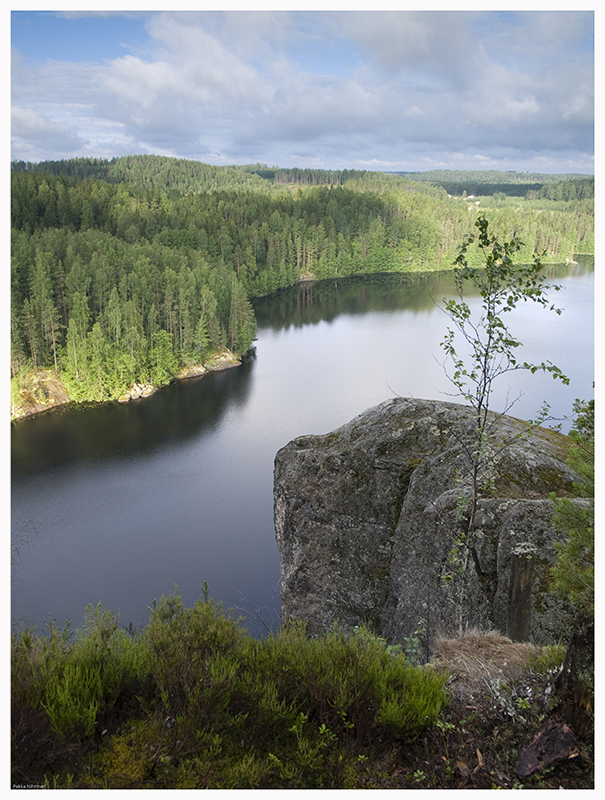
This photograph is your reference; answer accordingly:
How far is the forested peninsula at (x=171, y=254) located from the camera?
37.8 metres

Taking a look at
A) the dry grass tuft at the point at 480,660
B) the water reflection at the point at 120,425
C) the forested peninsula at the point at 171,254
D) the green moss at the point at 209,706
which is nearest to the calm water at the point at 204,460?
the water reflection at the point at 120,425

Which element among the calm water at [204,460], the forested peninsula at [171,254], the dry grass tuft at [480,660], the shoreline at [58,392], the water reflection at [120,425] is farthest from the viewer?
the forested peninsula at [171,254]

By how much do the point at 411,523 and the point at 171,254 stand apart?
154 ft

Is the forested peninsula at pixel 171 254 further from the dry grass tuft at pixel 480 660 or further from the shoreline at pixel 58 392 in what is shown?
the dry grass tuft at pixel 480 660

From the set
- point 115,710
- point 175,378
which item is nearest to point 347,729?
point 115,710

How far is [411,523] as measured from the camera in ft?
26.3

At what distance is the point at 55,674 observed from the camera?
12.4 feet

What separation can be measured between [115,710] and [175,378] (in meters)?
38.7

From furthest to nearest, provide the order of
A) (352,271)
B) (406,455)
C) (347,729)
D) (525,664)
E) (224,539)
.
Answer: (352,271), (224,539), (406,455), (525,664), (347,729)

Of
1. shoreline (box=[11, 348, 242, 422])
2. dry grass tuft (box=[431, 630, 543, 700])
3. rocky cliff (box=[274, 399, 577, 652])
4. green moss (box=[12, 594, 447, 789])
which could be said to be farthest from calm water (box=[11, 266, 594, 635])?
green moss (box=[12, 594, 447, 789])

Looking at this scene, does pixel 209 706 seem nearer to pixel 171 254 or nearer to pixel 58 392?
pixel 58 392

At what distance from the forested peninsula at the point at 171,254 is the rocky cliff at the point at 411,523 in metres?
2.89

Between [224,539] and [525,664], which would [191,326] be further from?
[525,664]

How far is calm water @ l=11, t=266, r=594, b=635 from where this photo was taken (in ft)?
60.2
